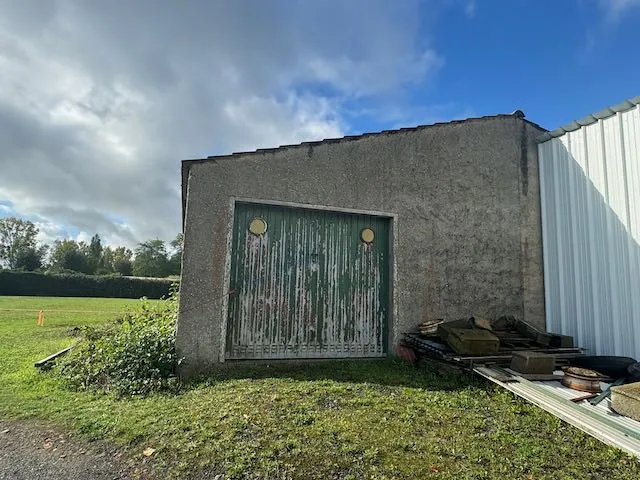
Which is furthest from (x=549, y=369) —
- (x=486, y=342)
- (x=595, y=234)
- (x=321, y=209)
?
(x=321, y=209)

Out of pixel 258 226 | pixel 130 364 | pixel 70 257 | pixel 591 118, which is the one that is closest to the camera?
pixel 130 364

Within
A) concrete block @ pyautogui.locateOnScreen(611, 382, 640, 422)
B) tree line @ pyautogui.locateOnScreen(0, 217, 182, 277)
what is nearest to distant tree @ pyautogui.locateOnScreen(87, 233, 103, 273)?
tree line @ pyautogui.locateOnScreen(0, 217, 182, 277)

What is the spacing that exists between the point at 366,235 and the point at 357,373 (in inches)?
87.7

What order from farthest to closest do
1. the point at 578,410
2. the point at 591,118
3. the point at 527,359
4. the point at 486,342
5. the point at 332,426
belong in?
the point at 591,118, the point at 486,342, the point at 527,359, the point at 578,410, the point at 332,426

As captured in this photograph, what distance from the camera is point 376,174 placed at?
255 inches

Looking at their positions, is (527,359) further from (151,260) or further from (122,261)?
(122,261)

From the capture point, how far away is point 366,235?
6469 mm

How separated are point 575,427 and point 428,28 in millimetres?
5938

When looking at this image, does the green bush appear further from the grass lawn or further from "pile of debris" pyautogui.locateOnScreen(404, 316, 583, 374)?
"pile of debris" pyautogui.locateOnScreen(404, 316, 583, 374)

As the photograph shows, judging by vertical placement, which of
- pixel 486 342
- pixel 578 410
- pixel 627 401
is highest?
A: pixel 486 342

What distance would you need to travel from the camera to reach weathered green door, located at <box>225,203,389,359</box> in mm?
5833

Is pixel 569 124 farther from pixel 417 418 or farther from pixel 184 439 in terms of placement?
pixel 184 439

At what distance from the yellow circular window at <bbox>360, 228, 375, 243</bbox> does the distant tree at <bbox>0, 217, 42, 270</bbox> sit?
6058 centimetres

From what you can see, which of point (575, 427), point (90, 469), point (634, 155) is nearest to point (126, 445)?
point (90, 469)
